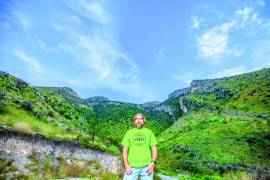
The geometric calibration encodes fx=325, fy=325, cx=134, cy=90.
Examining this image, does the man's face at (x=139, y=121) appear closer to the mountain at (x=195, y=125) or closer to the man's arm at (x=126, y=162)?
the man's arm at (x=126, y=162)

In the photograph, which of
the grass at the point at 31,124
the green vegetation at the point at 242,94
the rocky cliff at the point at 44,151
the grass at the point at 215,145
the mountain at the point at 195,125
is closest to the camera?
the rocky cliff at the point at 44,151

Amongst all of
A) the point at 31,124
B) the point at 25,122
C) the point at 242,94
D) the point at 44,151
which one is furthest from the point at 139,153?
the point at 242,94

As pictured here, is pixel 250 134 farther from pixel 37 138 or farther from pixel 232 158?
pixel 37 138

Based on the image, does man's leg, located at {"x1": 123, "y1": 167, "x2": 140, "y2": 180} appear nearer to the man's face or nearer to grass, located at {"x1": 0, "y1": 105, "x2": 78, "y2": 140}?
the man's face

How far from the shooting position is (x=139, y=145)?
6.93 meters

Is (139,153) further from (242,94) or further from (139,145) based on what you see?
(242,94)

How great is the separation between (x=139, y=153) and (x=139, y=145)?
169 millimetres

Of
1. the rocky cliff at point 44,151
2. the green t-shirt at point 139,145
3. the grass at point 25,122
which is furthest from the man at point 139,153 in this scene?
the grass at point 25,122

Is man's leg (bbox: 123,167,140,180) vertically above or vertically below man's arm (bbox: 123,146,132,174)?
below

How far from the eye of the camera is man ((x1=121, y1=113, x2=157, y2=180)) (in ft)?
22.2

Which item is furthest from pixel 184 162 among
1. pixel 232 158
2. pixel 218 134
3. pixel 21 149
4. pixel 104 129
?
pixel 21 149

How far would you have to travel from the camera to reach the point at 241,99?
101 metres

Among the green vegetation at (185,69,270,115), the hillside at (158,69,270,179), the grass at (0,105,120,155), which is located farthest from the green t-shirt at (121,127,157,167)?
the green vegetation at (185,69,270,115)

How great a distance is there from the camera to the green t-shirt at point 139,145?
A: 22.4ft
